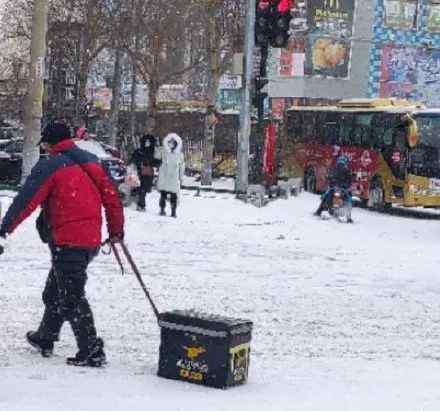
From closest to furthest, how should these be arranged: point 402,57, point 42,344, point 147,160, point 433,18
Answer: point 42,344 < point 147,160 < point 402,57 < point 433,18

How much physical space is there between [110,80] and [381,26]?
15347 millimetres

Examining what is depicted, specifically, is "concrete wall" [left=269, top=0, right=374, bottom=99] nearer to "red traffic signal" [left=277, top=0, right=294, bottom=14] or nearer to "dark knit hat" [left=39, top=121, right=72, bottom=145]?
"red traffic signal" [left=277, top=0, right=294, bottom=14]

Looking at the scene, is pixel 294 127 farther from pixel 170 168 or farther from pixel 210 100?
pixel 170 168

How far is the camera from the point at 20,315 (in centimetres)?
984

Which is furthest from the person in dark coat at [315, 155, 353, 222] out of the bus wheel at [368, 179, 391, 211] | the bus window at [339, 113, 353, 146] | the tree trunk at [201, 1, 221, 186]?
the tree trunk at [201, 1, 221, 186]

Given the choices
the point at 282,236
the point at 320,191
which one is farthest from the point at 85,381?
the point at 320,191

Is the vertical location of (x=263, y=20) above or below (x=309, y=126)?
above

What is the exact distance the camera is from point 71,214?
7465 millimetres

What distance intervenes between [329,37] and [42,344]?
47435 mm

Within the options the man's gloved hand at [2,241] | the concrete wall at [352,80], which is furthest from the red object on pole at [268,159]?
the concrete wall at [352,80]

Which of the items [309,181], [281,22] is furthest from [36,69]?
[309,181]

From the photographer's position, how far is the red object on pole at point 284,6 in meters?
20.5

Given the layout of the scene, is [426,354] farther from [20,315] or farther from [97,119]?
[97,119]

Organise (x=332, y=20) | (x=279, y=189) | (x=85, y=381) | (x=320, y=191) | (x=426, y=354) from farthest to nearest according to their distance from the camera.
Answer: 1. (x=332, y=20)
2. (x=320, y=191)
3. (x=279, y=189)
4. (x=426, y=354)
5. (x=85, y=381)
